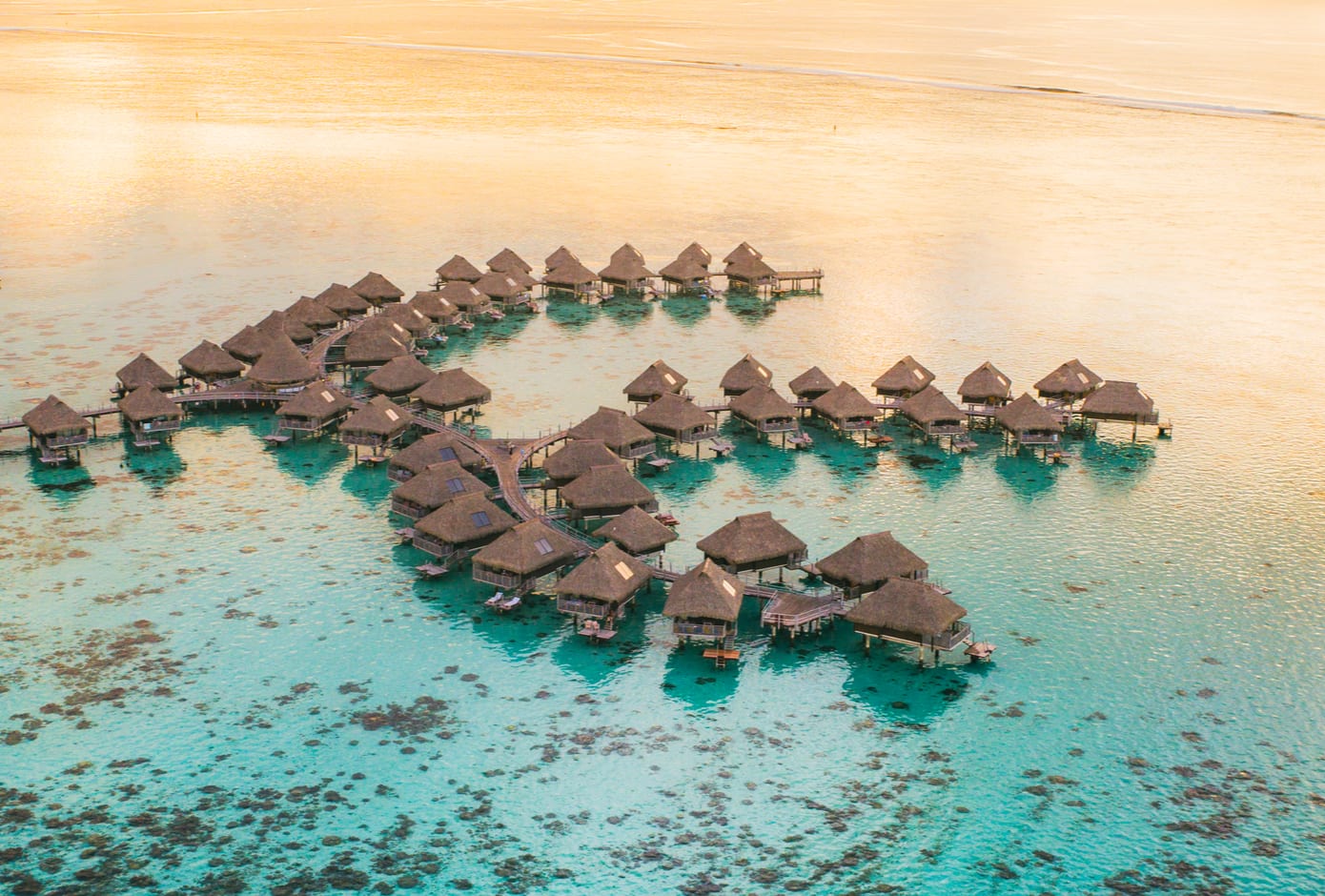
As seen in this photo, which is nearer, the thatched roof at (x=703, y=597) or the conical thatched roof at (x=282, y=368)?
the thatched roof at (x=703, y=597)

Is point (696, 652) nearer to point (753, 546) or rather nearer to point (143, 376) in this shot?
point (753, 546)

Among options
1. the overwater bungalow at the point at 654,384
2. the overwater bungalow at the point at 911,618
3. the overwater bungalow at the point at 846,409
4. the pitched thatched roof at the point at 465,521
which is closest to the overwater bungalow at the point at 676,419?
the overwater bungalow at the point at 654,384

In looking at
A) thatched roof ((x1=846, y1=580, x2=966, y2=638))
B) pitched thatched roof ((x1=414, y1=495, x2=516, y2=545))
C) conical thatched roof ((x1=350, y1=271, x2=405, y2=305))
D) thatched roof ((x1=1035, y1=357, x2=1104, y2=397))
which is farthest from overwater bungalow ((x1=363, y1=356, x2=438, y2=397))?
thatched roof ((x1=1035, y1=357, x2=1104, y2=397))

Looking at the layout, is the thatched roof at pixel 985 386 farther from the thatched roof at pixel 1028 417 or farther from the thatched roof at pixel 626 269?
the thatched roof at pixel 626 269

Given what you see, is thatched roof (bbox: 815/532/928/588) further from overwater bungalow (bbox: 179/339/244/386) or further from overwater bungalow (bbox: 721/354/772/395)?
overwater bungalow (bbox: 179/339/244/386)

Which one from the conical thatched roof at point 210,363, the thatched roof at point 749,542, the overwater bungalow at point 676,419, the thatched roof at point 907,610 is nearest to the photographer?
the thatched roof at point 907,610

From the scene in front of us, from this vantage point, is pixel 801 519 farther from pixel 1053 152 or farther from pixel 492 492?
pixel 1053 152

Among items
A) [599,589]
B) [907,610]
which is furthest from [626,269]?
[907,610]

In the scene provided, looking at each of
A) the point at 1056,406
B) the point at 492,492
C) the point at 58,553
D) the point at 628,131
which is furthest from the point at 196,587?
the point at 628,131
